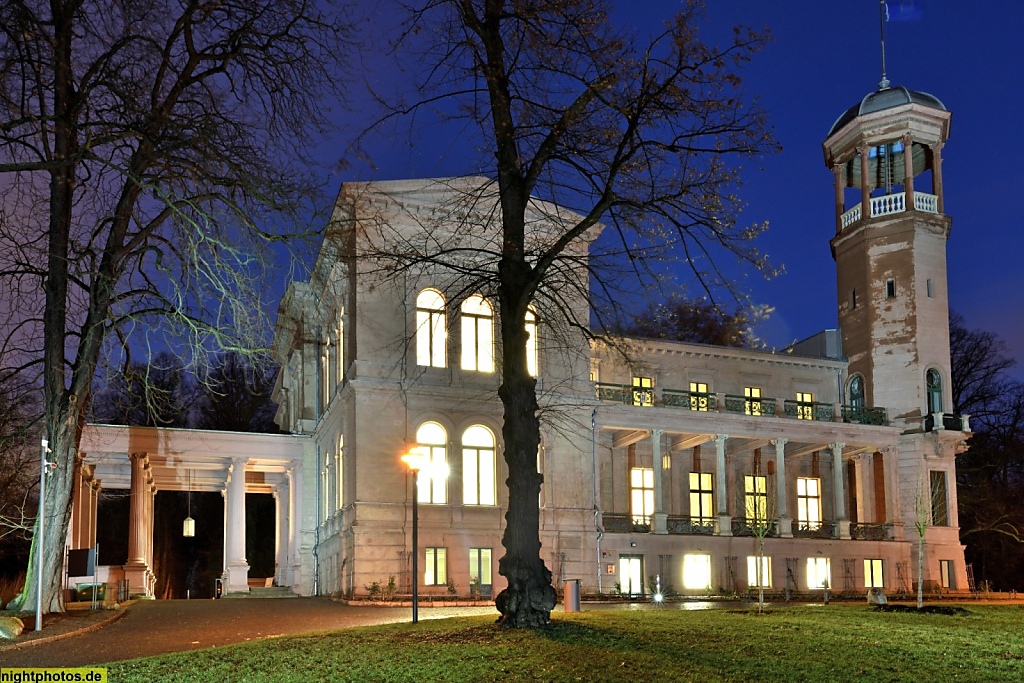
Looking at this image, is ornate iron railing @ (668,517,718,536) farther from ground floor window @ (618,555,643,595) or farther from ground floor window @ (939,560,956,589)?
ground floor window @ (939,560,956,589)

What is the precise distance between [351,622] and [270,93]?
1144 centimetres

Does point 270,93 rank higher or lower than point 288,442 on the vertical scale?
higher

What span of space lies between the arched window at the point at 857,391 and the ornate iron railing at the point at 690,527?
35.0ft

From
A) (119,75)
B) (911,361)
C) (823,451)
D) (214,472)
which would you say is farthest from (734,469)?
(119,75)

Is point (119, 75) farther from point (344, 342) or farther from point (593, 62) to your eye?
point (344, 342)

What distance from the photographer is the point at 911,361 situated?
153ft

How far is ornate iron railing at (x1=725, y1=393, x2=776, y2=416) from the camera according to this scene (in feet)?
143

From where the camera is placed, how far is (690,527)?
41.5m

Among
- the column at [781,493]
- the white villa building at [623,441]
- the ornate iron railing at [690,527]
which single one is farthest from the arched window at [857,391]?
the ornate iron railing at [690,527]

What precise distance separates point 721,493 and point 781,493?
277 cm

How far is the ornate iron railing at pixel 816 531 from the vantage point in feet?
142

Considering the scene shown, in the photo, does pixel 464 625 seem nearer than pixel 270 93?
Yes

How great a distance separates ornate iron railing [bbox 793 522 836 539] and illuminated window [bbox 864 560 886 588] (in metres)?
1.85

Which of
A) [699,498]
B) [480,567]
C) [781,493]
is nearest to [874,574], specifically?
[781,493]
